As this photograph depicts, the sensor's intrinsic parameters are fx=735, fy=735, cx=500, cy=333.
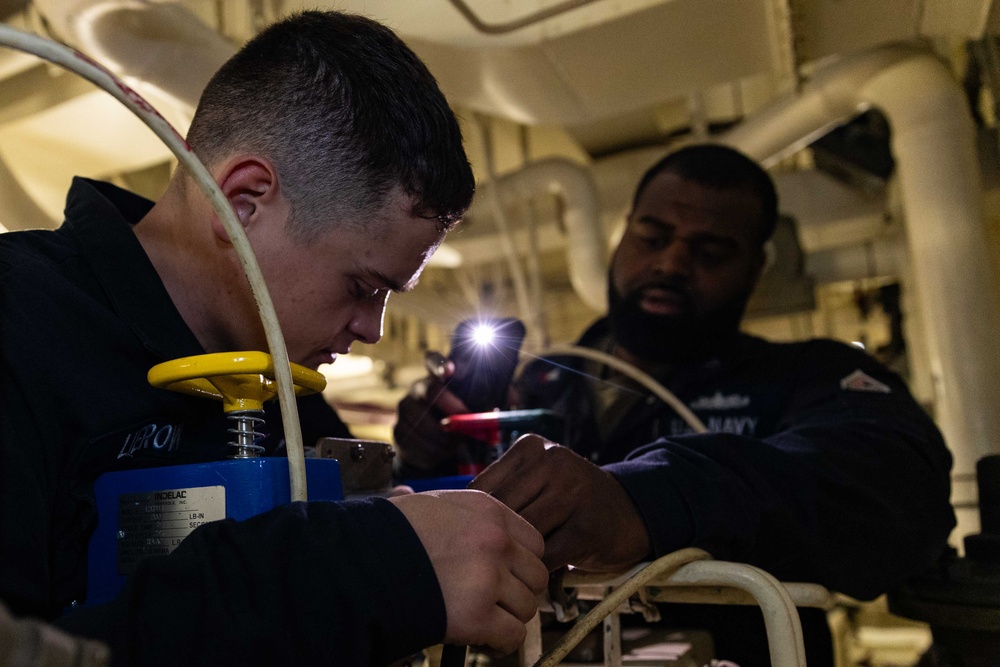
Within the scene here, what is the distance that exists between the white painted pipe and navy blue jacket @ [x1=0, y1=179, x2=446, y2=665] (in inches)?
64.1

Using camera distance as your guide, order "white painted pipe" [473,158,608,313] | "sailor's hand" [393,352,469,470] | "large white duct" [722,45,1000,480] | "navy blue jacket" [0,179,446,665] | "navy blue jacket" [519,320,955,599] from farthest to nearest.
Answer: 1. "white painted pipe" [473,158,608,313]
2. "large white duct" [722,45,1000,480]
3. "sailor's hand" [393,352,469,470]
4. "navy blue jacket" [519,320,955,599]
5. "navy blue jacket" [0,179,446,665]

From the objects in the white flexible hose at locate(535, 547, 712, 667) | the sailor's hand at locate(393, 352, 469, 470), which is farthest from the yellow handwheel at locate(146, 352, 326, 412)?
the sailor's hand at locate(393, 352, 469, 470)

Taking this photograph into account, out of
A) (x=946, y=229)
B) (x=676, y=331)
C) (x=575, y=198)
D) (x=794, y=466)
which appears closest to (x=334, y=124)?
(x=794, y=466)

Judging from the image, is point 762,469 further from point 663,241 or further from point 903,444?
point 663,241

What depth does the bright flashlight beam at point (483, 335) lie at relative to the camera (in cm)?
124

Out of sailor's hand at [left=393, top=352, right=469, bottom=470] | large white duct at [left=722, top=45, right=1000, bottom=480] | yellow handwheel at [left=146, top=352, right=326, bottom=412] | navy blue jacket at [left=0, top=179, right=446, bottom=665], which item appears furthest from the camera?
large white duct at [left=722, top=45, right=1000, bottom=480]

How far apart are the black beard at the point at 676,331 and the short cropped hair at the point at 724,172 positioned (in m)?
0.24

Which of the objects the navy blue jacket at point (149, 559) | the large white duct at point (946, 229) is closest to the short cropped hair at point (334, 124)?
the navy blue jacket at point (149, 559)

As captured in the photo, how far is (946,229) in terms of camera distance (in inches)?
63.4

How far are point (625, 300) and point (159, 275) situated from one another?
1.12m

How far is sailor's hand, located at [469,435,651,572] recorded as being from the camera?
0.73 metres

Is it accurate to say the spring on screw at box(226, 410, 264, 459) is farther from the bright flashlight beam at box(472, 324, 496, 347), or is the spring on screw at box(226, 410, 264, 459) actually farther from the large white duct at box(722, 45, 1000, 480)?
the large white duct at box(722, 45, 1000, 480)

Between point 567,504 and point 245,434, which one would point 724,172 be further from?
point 245,434

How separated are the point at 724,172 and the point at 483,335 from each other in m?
0.77
